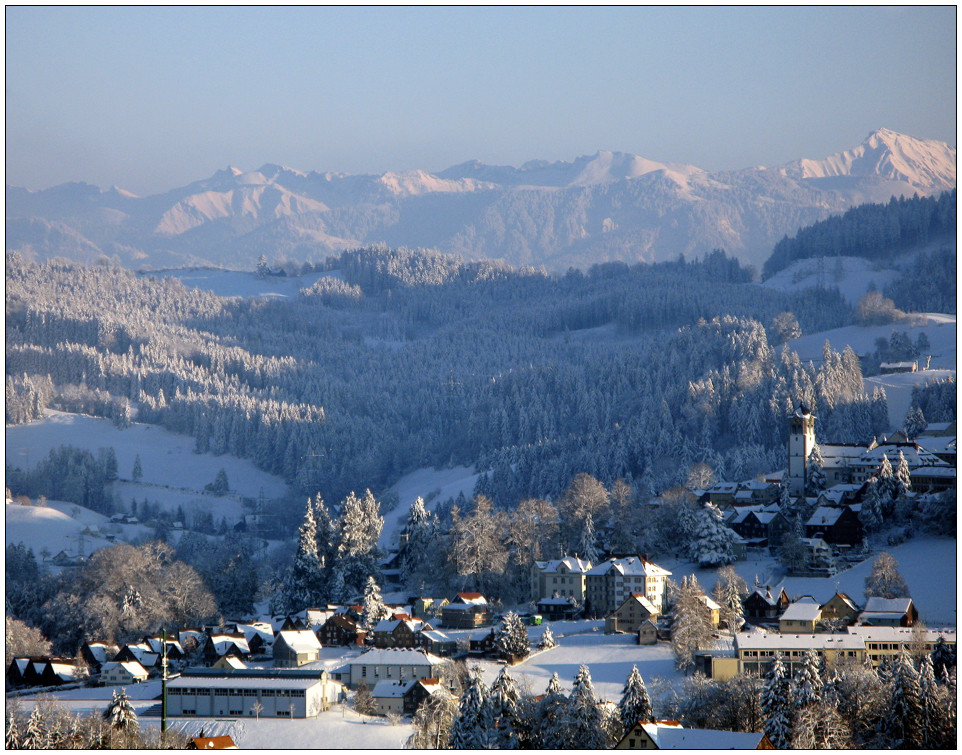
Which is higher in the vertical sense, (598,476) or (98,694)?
(598,476)

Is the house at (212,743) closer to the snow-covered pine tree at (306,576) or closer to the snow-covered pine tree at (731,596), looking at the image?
the snow-covered pine tree at (731,596)

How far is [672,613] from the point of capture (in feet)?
267

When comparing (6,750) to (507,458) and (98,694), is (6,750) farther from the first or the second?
(507,458)

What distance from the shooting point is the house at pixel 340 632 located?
86.6 metres

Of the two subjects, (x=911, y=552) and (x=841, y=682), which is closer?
(x=841, y=682)

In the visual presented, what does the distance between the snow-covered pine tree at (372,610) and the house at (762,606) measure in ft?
68.4

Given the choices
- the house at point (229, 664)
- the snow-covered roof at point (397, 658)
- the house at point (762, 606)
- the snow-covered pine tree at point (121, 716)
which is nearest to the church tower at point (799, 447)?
the house at point (762, 606)

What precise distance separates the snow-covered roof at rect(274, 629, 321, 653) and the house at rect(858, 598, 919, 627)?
95.2 feet

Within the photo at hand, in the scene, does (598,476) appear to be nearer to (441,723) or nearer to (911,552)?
(911,552)

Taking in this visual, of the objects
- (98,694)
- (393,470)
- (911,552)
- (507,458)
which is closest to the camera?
(98,694)

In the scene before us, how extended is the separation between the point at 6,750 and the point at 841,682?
3211 cm

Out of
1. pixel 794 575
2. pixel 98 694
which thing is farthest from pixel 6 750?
pixel 794 575

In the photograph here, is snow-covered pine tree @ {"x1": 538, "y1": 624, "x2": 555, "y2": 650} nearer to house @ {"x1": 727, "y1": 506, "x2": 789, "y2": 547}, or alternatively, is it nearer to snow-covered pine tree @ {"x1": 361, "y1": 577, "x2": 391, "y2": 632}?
snow-covered pine tree @ {"x1": 361, "y1": 577, "x2": 391, "y2": 632}

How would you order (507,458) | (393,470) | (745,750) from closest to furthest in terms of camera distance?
(745,750) → (507,458) → (393,470)
